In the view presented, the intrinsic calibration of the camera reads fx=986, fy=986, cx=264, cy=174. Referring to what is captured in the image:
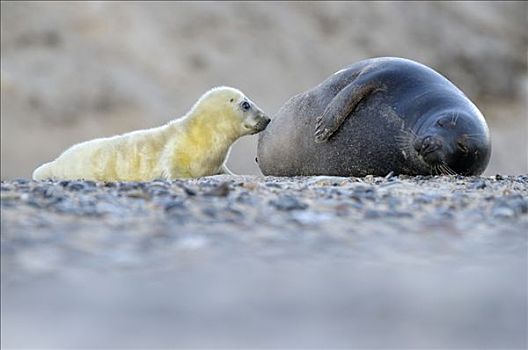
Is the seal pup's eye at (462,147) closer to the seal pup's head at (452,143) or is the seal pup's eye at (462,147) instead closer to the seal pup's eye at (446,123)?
the seal pup's head at (452,143)

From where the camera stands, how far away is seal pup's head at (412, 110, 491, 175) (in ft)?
18.6

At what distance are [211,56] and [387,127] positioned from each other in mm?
14820

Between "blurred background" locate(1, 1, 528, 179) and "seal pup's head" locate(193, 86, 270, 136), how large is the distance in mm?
10448

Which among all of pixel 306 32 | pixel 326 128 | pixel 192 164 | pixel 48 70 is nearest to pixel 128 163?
pixel 192 164

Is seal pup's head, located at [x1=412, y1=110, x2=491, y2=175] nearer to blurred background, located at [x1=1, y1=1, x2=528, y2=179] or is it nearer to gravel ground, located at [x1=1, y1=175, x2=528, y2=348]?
gravel ground, located at [x1=1, y1=175, x2=528, y2=348]

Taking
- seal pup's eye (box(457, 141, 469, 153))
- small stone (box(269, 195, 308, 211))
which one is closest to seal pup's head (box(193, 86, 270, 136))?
seal pup's eye (box(457, 141, 469, 153))

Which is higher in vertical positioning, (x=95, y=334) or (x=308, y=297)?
(x=308, y=297)

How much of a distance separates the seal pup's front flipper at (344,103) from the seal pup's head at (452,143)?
0.49 meters

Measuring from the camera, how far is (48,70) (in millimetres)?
19469

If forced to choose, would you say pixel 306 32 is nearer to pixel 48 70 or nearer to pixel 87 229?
pixel 48 70

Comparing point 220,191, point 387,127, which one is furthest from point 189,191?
point 387,127

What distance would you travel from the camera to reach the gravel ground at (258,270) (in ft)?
7.22

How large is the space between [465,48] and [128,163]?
16.9 m

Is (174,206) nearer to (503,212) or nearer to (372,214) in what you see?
(372,214)
